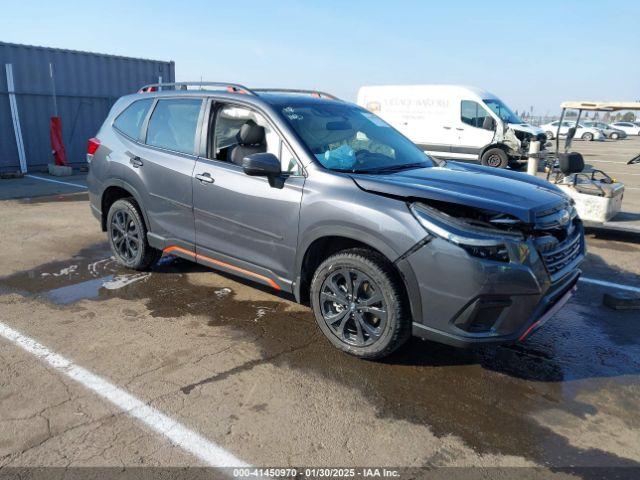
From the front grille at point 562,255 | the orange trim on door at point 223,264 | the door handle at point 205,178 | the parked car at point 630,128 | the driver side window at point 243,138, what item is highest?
the driver side window at point 243,138

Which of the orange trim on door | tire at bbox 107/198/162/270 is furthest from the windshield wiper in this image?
tire at bbox 107/198/162/270

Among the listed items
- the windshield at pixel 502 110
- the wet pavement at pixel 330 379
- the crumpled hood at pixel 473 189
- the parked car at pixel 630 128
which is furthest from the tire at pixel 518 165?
the parked car at pixel 630 128

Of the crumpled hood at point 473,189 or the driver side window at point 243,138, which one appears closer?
the crumpled hood at point 473,189

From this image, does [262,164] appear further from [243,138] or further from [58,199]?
[58,199]

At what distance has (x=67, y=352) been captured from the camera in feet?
11.6

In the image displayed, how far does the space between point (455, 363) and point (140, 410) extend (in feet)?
6.94

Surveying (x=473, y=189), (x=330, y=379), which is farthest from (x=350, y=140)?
(x=330, y=379)

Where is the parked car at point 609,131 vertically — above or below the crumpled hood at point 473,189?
below

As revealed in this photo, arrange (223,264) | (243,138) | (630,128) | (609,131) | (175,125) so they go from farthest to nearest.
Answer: (630,128)
(609,131)
(175,125)
(223,264)
(243,138)

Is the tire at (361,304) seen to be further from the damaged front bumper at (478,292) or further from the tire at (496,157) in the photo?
the tire at (496,157)

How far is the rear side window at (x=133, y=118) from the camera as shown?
16.3ft

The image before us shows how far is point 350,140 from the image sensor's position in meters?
4.07

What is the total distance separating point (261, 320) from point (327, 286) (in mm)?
870

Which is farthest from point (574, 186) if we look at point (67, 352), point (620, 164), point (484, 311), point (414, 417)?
point (620, 164)
